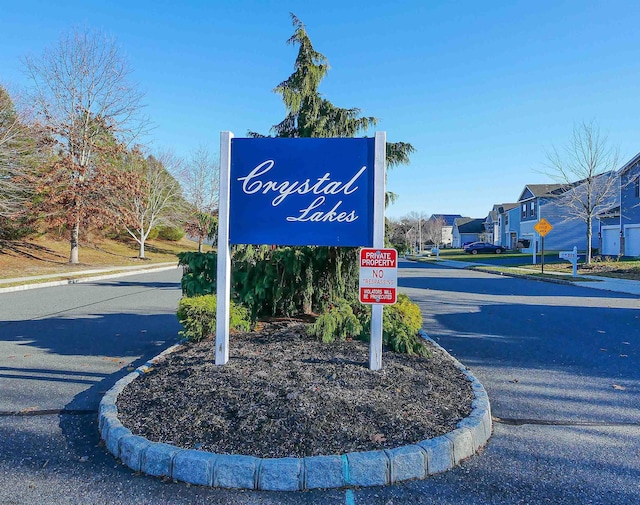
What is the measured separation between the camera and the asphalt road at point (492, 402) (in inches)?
102

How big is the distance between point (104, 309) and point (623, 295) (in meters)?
14.9

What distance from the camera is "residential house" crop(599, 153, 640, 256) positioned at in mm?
25969

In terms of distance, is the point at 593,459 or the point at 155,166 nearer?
the point at 593,459

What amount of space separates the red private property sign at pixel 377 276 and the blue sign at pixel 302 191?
0.71 feet

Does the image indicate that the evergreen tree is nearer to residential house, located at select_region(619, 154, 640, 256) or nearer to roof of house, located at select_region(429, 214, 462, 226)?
residential house, located at select_region(619, 154, 640, 256)

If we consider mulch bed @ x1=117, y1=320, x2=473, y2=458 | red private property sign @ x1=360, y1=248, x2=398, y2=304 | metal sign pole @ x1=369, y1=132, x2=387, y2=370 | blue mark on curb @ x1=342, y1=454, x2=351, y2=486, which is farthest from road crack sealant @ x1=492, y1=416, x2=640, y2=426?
blue mark on curb @ x1=342, y1=454, x2=351, y2=486

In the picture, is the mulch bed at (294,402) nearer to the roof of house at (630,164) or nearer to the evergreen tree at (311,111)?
the evergreen tree at (311,111)

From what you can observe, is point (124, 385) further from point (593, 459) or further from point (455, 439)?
point (593, 459)

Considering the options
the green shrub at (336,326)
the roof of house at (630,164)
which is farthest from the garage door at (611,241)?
the green shrub at (336,326)

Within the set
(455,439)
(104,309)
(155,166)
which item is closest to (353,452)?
(455,439)

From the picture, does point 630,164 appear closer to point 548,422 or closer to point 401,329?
point 401,329

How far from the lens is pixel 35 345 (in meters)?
6.51

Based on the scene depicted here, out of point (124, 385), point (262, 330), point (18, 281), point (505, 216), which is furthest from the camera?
point (505, 216)

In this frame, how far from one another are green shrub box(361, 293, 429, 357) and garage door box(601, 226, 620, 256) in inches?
1137
